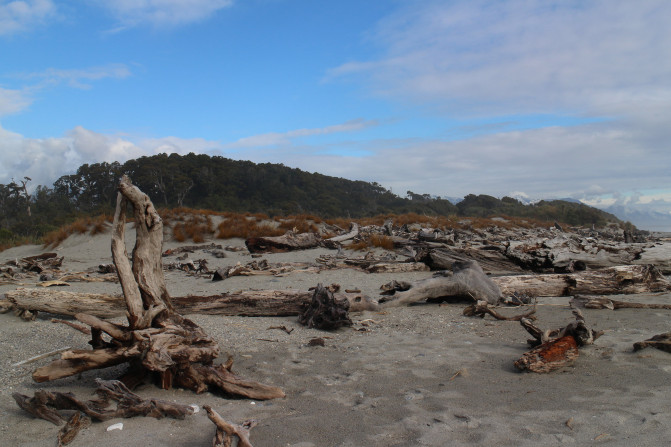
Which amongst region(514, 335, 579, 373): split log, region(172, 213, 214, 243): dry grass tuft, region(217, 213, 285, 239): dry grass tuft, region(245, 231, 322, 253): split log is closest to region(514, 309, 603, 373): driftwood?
region(514, 335, 579, 373): split log

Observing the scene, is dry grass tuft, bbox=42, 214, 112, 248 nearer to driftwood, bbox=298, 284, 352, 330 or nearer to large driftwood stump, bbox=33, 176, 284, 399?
driftwood, bbox=298, 284, 352, 330

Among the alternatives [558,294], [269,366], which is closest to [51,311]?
[269,366]

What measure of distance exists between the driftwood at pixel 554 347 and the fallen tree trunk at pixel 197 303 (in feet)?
7.84

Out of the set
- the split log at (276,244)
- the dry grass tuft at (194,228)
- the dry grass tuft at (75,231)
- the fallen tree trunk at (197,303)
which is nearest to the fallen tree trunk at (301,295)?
the fallen tree trunk at (197,303)

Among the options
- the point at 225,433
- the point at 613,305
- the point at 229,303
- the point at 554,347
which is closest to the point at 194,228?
the point at 229,303

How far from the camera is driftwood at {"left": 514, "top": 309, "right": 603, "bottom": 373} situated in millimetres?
3426

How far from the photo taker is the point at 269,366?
3699 mm

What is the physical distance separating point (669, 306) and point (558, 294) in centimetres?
142

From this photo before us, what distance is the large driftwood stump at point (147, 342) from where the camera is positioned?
2.95 meters

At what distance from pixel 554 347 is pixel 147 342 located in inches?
122

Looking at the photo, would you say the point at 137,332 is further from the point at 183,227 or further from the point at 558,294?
the point at 183,227

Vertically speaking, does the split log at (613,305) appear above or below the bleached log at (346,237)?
below

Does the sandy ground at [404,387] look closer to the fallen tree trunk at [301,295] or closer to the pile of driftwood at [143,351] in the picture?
the pile of driftwood at [143,351]

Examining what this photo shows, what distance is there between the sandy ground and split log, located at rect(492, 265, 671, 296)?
1158 mm
